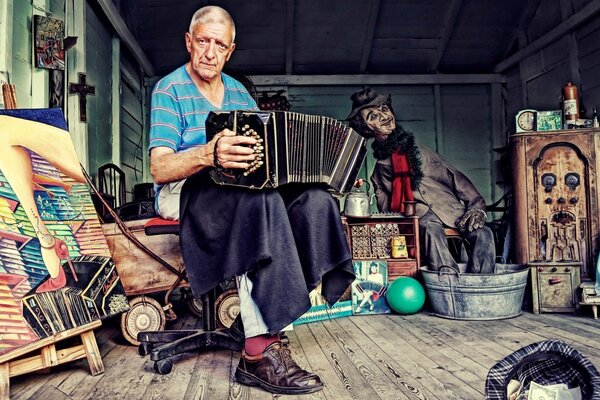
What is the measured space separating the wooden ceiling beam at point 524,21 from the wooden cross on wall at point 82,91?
174 inches

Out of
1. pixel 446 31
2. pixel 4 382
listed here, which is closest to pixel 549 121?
pixel 446 31

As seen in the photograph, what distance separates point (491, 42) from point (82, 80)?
14.5 feet

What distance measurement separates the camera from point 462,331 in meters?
2.64

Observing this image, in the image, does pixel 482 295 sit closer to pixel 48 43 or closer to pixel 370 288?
pixel 370 288

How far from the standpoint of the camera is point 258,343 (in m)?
1.69

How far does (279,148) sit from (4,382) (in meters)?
1.17

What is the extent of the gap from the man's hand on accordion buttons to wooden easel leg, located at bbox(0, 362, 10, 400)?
38.4 inches

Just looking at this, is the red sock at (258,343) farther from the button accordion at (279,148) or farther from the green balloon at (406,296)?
the green balloon at (406,296)

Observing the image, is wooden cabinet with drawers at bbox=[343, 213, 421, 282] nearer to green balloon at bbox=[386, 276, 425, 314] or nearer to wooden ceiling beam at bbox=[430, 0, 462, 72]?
green balloon at bbox=[386, 276, 425, 314]

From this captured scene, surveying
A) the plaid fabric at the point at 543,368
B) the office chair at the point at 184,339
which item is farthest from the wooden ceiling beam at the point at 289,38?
the plaid fabric at the point at 543,368

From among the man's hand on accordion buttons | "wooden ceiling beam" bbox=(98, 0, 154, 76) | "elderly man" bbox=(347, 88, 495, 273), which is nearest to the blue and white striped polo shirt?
the man's hand on accordion buttons

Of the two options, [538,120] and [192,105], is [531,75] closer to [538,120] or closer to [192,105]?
[538,120]

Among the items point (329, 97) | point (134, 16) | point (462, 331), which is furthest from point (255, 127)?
point (329, 97)

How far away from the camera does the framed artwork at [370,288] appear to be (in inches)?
130
